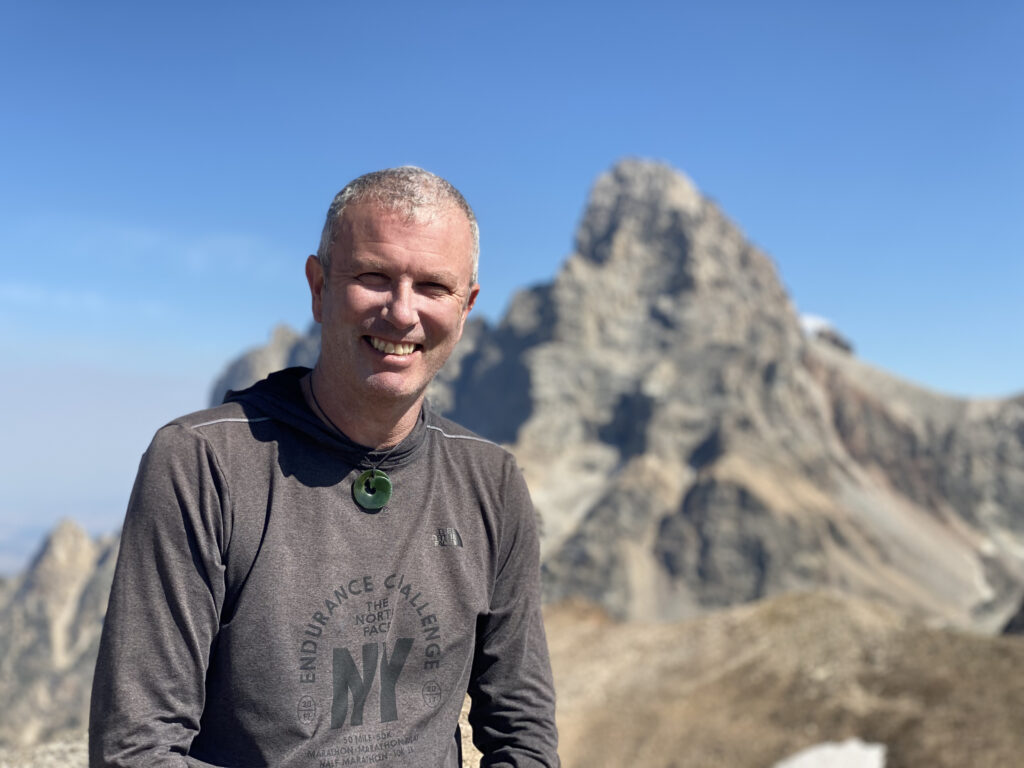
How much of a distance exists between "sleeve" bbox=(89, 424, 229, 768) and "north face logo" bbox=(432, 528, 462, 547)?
718mm

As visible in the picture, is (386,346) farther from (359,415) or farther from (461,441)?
(461,441)

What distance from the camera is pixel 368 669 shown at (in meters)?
2.99

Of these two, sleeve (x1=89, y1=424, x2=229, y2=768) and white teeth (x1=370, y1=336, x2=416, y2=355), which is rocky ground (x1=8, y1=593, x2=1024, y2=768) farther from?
sleeve (x1=89, y1=424, x2=229, y2=768)

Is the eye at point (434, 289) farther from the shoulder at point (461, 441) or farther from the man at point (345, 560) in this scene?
the shoulder at point (461, 441)

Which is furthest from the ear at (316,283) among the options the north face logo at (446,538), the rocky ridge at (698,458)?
the rocky ridge at (698,458)

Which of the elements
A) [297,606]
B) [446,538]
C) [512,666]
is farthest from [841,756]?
[297,606]

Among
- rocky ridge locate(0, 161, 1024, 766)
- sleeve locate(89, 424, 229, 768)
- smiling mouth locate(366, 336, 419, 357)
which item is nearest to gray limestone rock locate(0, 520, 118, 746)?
rocky ridge locate(0, 161, 1024, 766)

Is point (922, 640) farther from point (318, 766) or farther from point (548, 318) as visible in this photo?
point (548, 318)

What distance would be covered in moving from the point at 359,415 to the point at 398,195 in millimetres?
724

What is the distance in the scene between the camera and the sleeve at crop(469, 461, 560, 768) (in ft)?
11.1

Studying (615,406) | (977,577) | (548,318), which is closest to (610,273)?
(548,318)

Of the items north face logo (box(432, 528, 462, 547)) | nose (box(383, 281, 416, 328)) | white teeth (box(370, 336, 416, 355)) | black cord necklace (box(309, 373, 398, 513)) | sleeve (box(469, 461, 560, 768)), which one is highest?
nose (box(383, 281, 416, 328))

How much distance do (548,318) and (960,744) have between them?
147546mm

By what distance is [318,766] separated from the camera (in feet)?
9.47
